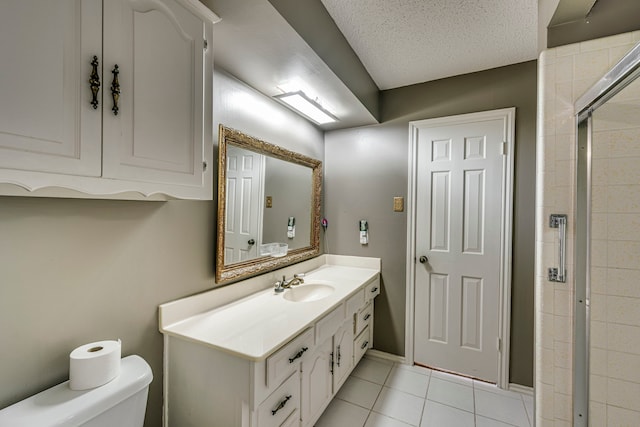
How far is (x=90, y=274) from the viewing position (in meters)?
1.01

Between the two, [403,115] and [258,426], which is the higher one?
[403,115]

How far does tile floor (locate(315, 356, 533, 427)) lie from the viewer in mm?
1716

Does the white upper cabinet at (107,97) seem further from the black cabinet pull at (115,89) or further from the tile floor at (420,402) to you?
the tile floor at (420,402)

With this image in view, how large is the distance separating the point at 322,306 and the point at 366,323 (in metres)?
0.94

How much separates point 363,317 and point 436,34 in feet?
6.76

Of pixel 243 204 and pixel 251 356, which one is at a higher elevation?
pixel 243 204

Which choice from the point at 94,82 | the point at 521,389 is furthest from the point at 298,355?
the point at 521,389

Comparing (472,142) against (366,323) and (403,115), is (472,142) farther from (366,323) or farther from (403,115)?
(366,323)

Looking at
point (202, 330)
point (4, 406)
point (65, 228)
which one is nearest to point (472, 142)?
point (202, 330)

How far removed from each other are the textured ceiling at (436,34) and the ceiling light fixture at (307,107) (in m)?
0.45

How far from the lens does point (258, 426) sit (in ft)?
3.58

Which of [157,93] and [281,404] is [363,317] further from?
[157,93]

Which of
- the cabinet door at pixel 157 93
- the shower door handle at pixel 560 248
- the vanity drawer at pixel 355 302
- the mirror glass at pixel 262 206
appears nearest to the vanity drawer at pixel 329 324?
the vanity drawer at pixel 355 302

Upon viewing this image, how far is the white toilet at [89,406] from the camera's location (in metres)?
0.77
